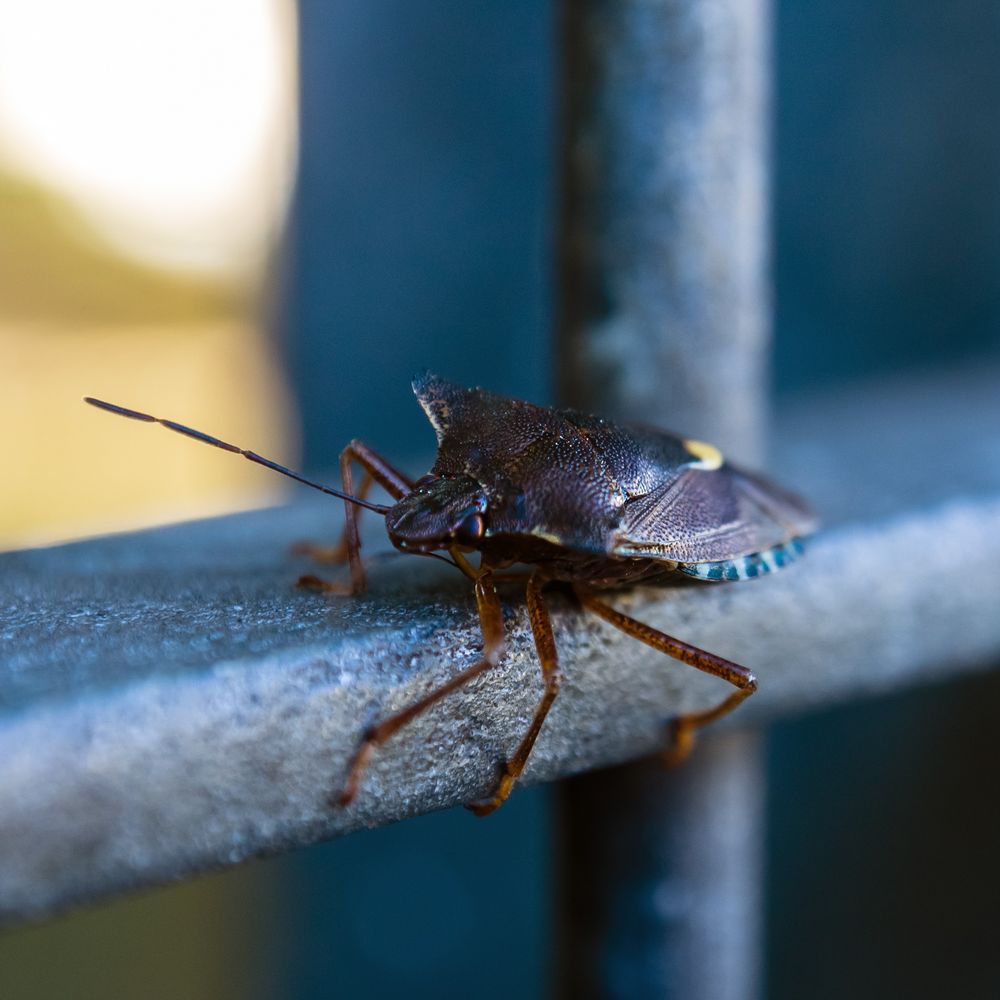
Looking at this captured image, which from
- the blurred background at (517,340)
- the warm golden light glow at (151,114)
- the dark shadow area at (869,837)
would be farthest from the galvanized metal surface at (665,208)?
the warm golden light glow at (151,114)

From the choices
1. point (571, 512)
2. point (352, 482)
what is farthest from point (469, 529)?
→ point (352, 482)

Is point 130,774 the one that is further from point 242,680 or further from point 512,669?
point 512,669

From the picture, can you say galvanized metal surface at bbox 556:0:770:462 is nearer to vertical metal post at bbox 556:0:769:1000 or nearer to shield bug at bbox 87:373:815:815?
vertical metal post at bbox 556:0:769:1000

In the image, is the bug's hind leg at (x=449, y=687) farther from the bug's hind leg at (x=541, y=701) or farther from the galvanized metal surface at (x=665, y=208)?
the galvanized metal surface at (x=665, y=208)

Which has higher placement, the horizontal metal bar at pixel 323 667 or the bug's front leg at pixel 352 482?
the bug's front leg at pixel 352 482

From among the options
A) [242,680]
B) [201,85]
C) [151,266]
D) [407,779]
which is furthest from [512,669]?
[151,266]

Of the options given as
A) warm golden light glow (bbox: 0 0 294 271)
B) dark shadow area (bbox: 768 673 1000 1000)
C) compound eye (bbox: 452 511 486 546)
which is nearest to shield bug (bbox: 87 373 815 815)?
compound eye (bbox: 452 511 486 546)

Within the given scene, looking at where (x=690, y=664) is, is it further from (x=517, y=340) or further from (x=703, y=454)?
(x=517, y=340)

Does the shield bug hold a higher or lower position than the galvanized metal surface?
lower
